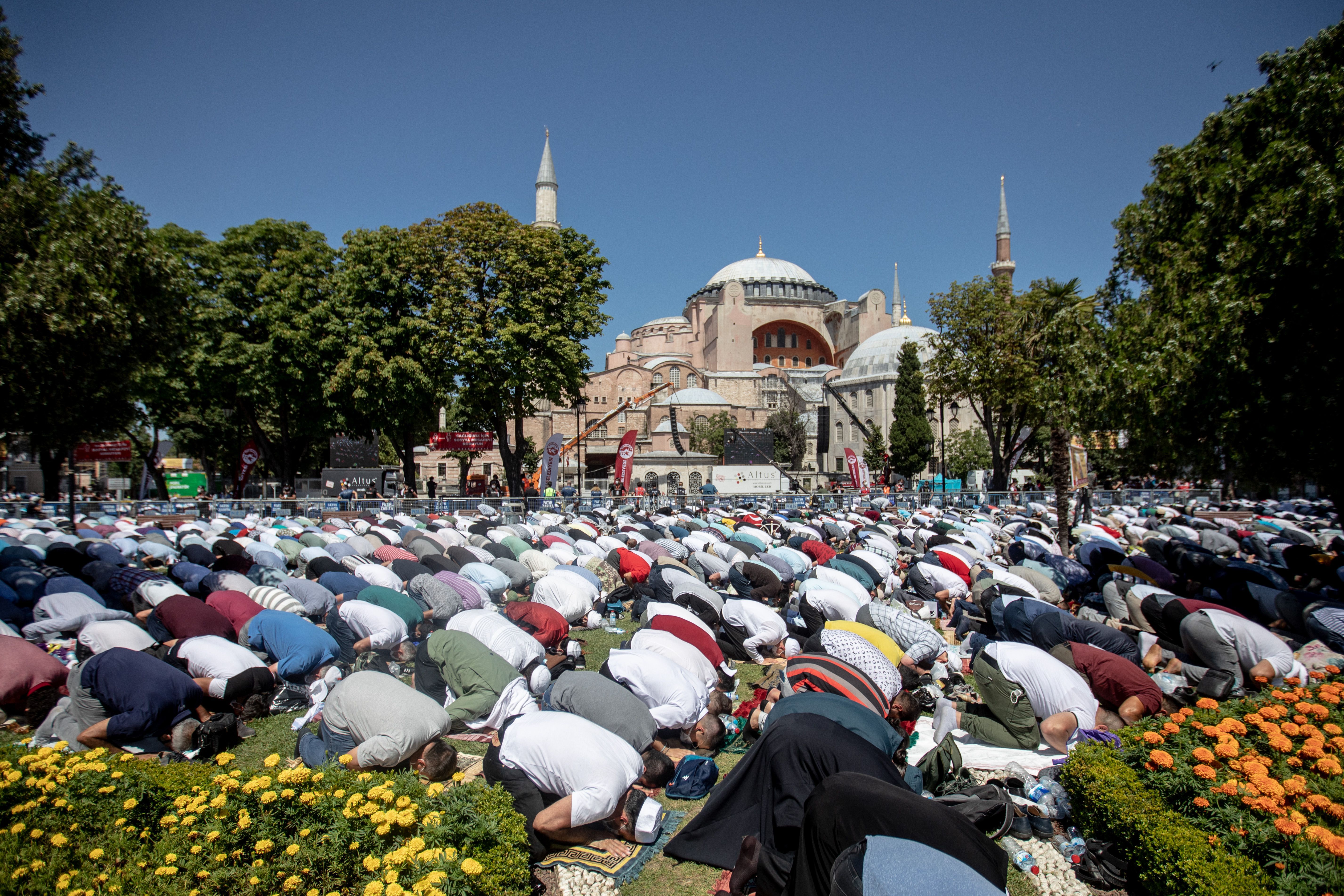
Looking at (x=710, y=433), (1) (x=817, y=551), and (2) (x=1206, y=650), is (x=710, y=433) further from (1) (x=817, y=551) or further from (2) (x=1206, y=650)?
(2) (x=1206, y=650)

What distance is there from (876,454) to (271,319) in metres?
30.8

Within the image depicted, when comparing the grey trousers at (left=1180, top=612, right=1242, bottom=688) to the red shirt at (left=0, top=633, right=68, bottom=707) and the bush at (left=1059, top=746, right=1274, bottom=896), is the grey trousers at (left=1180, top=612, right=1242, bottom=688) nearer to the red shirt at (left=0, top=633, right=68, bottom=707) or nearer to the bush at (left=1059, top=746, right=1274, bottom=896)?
the bush at (left=1059, top=746, right=1274, bottom=896)

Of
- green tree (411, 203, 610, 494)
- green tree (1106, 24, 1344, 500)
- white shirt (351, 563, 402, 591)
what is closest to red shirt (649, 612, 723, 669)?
white shirt (351, 563, 402, 591)

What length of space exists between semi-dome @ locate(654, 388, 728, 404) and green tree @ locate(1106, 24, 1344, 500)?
4531 centimetres

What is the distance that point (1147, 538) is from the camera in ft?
54.7

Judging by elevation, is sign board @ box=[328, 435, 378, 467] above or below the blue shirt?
above

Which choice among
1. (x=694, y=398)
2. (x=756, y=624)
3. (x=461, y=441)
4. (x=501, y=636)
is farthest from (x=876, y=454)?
(x=501, y=636)

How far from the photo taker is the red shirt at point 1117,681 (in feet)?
20.4

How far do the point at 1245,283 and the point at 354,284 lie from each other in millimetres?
23200

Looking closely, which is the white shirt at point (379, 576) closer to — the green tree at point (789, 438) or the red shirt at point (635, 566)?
the red shirt at point (635, 566)

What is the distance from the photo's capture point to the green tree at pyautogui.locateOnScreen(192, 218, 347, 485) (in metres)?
24.1

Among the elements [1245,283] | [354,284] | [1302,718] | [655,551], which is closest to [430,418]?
[354,284]

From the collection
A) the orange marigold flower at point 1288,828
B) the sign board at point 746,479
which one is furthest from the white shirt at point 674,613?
the sign board at point 746,479

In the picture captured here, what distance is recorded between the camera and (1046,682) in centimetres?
615
